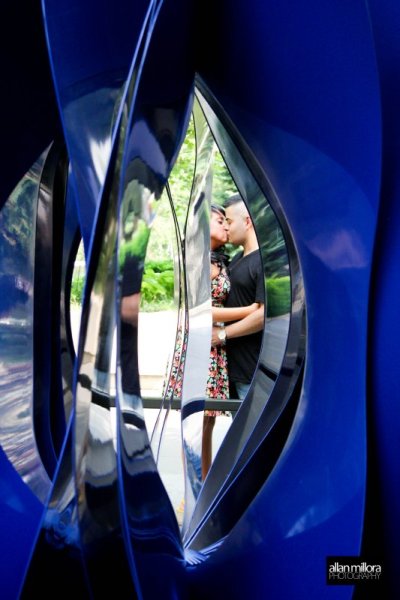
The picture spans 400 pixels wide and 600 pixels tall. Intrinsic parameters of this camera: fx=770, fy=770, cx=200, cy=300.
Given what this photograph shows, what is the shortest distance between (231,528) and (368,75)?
Result: 4.26ft

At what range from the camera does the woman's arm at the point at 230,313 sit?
3900 mm

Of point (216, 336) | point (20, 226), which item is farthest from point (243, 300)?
point (20, 226)

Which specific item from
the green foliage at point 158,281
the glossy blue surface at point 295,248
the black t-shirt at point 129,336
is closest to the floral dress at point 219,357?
the glossy blue surface at point 295,248

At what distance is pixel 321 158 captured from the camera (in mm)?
1938

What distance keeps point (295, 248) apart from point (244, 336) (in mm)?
1812

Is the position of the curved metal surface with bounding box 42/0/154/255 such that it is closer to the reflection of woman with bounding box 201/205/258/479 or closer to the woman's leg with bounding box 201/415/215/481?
the reflection of woman with bounding box 201/205/258/479

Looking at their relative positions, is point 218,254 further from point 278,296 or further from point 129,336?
point 129,336

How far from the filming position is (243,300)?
402 cm

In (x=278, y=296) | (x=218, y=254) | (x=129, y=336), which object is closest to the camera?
(x=129, y=336)

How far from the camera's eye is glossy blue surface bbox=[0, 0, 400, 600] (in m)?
1.73

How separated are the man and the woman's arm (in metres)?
0.03

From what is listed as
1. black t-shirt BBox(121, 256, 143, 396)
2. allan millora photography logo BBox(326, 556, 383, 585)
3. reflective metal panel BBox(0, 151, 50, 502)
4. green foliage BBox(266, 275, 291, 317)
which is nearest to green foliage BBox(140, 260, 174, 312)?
reflective metal panel BBox(0, 151, 50, 502)

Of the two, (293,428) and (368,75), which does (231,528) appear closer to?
(293,428)

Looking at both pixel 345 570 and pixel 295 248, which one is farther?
pixel 295 248
